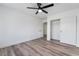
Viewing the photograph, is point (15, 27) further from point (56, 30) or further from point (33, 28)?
point (56, 30)

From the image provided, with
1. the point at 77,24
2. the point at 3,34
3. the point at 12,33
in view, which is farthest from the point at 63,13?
the point at 3,34

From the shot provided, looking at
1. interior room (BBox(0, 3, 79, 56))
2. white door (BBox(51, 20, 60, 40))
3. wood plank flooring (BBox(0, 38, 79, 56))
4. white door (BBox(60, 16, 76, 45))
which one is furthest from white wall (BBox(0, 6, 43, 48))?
white door (BBox(60, 16, 76, 45))

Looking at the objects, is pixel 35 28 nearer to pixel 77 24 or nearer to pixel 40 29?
pixel 40 29

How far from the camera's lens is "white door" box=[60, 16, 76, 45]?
4.53 meters

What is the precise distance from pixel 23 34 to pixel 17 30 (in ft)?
2.40

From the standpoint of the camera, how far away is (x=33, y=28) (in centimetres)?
692

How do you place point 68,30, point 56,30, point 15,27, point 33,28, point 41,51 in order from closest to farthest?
1. point 41,51
2. point 68,30
3. point 15,27
4. point 56,30
5. point 33,28

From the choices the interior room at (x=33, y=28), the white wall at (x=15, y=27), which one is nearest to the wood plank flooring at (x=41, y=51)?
the interior room at (x=33, y=28)

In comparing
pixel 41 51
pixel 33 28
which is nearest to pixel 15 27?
pixel 33 28

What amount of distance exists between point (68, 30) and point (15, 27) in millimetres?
3809

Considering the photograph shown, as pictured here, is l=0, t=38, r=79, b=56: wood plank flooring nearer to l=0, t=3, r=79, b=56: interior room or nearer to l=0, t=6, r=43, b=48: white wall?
l=0, t=3, r=79, b=56: interior room

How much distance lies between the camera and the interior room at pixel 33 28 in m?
3.81

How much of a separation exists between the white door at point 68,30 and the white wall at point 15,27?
2900mm

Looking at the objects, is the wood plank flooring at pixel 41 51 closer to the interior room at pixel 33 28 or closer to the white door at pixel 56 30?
the interior room at pixel 33 28
